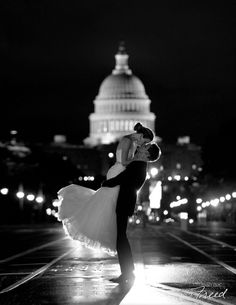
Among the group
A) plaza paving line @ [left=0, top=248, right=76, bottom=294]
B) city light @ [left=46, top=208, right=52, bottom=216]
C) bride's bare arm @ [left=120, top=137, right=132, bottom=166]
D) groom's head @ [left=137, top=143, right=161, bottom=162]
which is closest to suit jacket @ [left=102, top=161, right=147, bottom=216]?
bride's bare arm @ [left=120, top=137, right=132, bottom=166]

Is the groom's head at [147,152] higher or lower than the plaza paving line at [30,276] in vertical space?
higher

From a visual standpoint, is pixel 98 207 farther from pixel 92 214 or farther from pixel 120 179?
pixel 120 179

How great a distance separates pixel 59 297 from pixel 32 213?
83.4 metres

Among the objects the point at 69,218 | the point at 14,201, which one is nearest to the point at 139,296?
the point at 69,218

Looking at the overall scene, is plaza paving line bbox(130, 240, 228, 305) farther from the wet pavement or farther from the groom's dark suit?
the groom's dark suit

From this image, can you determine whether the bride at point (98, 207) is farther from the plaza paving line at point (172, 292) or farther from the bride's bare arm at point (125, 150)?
the plaza paving line at point (172, 292)

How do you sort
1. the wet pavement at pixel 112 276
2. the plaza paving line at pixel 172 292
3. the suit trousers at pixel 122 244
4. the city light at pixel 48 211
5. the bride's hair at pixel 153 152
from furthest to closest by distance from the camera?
the city light at pixel 48 211, the bride's hair at pixel 153 152, the suit trousers at pixel 122 244, the wet pavement at pixel 112 276, the plaza paving line at pixel 172 292

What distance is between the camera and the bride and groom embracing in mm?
14258

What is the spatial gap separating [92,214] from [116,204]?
15.8 inches

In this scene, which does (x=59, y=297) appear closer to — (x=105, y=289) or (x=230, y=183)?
(x=105, y=289)

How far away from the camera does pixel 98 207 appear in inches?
569

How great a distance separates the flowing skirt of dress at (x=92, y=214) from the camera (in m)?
14.4

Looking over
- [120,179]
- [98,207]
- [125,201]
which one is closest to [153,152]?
[120,179]

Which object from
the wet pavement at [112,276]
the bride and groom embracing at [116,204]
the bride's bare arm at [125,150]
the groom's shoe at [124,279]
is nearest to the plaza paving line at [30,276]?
the wet pavement at [112,276]
